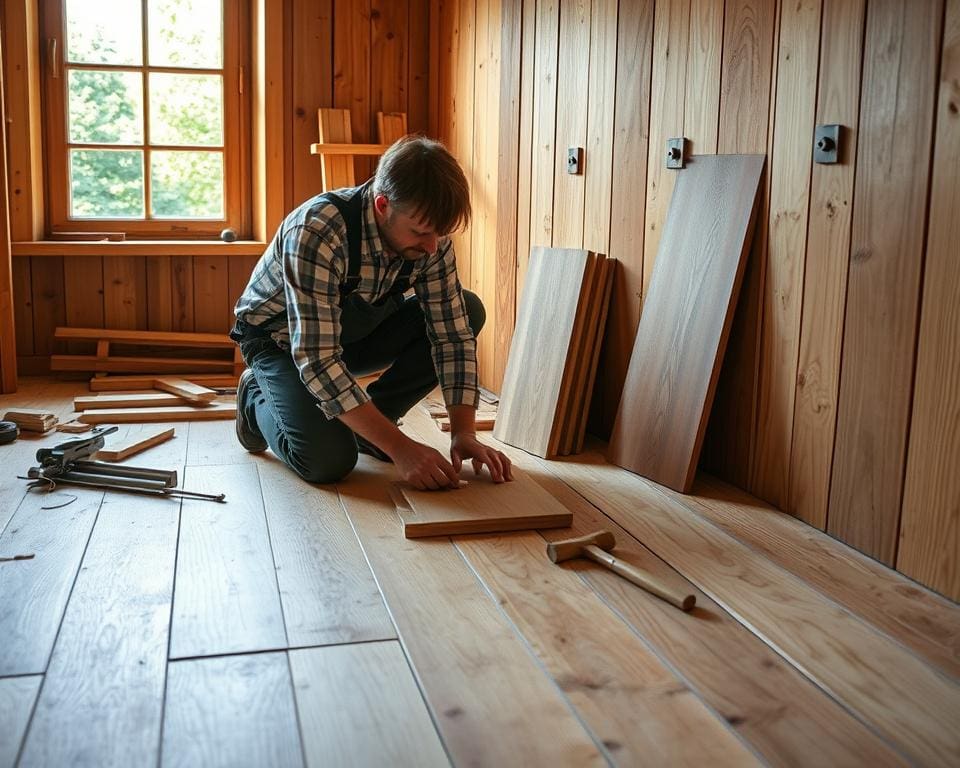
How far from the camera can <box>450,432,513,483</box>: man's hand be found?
274cm

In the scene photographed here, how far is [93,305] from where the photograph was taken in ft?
15.8

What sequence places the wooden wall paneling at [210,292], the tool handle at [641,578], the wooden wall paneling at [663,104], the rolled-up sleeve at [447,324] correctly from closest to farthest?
the tool handle at [641,578], the rolled-up sleeve at [447,324], the wooden wall paneling at [663,104], the wooden wall paneling at [210,292]

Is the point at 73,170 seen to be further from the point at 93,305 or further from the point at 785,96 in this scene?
the point at 785,96

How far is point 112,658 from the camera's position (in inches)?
69.0

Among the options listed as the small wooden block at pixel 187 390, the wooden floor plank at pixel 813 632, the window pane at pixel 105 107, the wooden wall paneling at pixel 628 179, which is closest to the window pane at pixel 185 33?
the window pane at pixel 105 107

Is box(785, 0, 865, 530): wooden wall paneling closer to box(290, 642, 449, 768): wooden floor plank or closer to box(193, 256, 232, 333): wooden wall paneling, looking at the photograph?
box(290, 642, 449, 768): wooden floor plank

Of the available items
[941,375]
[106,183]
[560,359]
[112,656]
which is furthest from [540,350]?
[106,183]

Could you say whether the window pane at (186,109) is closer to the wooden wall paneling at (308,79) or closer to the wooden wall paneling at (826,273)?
the wooden wall paneling at (308,79)

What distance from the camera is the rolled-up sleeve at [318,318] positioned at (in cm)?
261

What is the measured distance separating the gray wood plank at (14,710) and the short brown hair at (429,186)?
135cm

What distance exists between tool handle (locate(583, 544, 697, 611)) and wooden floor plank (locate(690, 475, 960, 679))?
13.2 inches

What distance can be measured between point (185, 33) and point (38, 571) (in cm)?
342

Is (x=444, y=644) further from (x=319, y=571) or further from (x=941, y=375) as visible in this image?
(x=941, y=375)

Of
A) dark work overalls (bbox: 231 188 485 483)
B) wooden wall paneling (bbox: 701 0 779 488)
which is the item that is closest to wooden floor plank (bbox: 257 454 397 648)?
dark work overalls (bbox: 231 188 485 483)
